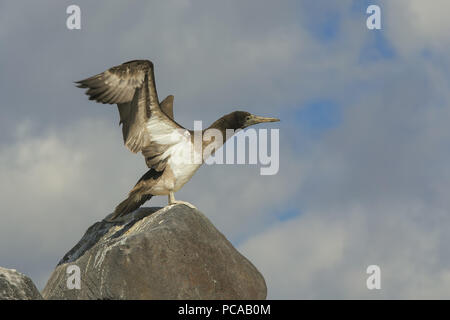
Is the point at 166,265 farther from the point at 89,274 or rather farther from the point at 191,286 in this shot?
the point at 89,274

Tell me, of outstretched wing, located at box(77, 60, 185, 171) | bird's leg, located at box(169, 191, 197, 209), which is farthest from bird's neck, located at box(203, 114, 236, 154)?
bird's leg, located at box(169, 191, 197, 209)

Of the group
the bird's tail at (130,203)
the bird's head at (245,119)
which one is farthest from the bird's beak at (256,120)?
the bird's tail at (130,203)

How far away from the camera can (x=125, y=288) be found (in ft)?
38.3

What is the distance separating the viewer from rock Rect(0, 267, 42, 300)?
12.1m

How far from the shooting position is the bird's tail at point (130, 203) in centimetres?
1412

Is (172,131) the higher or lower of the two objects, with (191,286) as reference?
higher

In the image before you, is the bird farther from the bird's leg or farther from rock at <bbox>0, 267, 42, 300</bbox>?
rock at <bbox>0, 267, 42, 300</bbox>

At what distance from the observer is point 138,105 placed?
13961 mm

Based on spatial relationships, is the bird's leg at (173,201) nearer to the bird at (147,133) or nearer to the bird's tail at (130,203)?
the bird at (147,133)

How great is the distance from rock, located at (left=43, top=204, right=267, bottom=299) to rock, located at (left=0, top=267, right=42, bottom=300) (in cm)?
67

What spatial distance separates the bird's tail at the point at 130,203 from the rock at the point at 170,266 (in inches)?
39.4
